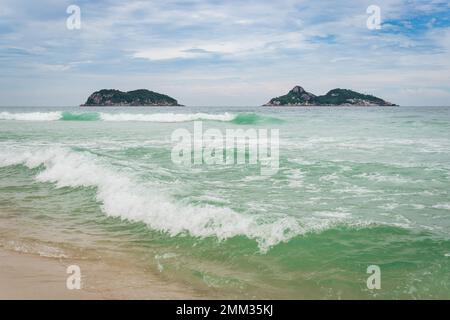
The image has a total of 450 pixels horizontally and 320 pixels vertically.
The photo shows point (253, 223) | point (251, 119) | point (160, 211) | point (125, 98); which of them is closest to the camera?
point (253, 223)

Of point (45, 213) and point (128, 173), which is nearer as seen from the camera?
point (45, 213)

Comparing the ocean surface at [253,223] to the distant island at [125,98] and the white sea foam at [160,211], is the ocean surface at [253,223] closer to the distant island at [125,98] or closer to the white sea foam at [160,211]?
the white sea foam at [160,211]

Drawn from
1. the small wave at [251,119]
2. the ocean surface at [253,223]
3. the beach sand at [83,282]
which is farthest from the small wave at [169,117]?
the beach sand at [83,282]

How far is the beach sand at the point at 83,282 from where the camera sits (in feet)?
15.7

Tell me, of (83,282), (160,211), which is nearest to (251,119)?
(160,211)

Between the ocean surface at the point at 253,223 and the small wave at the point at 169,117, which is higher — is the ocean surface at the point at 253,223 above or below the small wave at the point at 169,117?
below

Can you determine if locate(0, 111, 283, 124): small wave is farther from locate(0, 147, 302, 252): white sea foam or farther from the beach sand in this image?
the beach sand

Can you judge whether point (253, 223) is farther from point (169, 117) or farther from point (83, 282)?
point (169, 117)

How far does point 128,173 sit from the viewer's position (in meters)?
11.6

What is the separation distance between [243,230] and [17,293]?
335cm

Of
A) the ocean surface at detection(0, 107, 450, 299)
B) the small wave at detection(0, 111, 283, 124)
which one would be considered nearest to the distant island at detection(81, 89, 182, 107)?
the small wave at detection(0, 111, 283, 124)

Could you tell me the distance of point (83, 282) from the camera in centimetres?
517

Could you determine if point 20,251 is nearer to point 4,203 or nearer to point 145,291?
point 145,291
